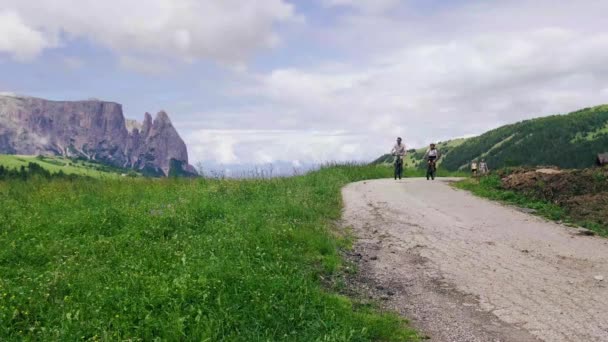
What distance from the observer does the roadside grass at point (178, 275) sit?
5508mm

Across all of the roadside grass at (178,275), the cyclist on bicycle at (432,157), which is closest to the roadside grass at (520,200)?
→ the cyclist on bicycle at (432,157)

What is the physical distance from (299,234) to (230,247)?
1728 mm

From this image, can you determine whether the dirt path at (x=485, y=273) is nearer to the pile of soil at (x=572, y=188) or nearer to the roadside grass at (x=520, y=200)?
the roadside grass at (x=520, y=200)

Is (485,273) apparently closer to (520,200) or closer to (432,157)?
(520,200)

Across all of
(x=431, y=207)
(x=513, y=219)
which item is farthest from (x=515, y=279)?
(x=431, y=207)

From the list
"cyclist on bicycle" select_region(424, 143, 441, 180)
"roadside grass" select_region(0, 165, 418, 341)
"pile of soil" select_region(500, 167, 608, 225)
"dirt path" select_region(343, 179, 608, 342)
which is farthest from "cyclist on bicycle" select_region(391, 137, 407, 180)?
"roadside grass" select_region(0, 165, 418, 341)

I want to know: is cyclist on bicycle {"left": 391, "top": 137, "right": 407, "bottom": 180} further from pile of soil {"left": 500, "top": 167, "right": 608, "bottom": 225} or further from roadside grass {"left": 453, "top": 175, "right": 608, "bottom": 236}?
pile of soil {"left": 500, "top": 167, "right": 608, "bottom": 225}

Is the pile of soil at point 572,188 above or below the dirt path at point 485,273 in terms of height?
above

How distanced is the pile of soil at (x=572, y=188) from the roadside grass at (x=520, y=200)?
252 millimetres

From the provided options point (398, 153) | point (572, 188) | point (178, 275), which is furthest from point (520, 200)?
point (178, 275)

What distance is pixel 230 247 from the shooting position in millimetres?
8383

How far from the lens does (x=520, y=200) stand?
53.5 ft

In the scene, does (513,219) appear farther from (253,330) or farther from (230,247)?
(253,330)

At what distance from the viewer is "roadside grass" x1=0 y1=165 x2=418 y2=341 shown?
18.1 ft
